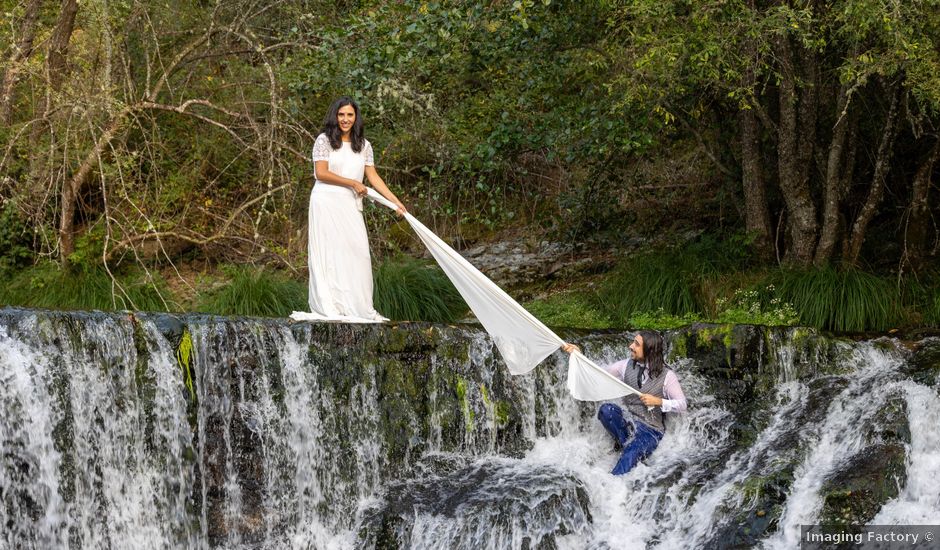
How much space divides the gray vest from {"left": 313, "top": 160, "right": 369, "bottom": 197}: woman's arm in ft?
8.10

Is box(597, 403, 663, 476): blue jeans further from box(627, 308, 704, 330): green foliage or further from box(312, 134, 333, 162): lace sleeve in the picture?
box(312, 134, 333, 162): lace sleeve

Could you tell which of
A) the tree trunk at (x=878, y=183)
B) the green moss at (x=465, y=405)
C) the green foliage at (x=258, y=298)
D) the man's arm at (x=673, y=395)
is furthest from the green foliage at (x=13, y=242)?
the tree trunk at (x=878, y=183)

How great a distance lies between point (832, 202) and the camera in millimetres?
11539

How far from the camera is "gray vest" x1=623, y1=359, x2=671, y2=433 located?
815 centimetres

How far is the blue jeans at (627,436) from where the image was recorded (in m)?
8.26

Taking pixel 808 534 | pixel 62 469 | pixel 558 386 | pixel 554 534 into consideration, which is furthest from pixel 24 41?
pixel 808 534

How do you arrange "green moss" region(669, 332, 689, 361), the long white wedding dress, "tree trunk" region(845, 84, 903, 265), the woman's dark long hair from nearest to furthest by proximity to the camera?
the woman's dark long hair, the long white wedding dress, "green moss" region(669, 332, 689, 361), "tree trunk" region(845, 84, 903, 265)

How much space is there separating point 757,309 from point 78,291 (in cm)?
746

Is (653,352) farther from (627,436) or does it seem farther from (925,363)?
(925,363)

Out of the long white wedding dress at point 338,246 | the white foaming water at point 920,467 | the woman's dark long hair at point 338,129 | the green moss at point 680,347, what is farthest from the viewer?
the green moss at point 680,347

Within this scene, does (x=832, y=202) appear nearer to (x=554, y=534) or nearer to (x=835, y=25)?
(x=835, y=25)

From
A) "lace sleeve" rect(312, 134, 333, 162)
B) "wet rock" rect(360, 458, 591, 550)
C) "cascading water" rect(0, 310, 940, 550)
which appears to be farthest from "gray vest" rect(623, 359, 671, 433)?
"lace sleeve" rect(312, 134, 333, 162)

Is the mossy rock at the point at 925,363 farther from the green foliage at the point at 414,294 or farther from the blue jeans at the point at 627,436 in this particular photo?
the green foliage at the point at 414,294

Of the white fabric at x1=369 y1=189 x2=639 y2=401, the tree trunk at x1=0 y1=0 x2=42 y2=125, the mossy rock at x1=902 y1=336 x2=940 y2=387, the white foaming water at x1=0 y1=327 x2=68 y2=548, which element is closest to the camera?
the white foaming water at x1=0 y1=327 x2=68 y2=548
